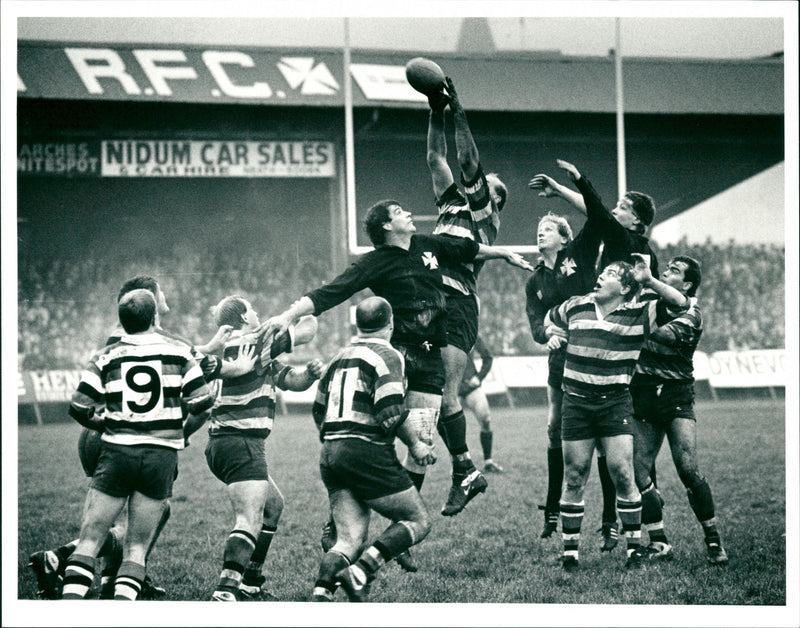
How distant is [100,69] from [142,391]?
591 cm

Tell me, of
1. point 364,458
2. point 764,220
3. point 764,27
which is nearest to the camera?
point 364,458

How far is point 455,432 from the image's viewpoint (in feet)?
16.5

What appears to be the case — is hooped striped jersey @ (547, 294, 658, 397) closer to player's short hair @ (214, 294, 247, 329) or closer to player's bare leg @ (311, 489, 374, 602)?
player's bare leg @ (311, 489, 374, 602)

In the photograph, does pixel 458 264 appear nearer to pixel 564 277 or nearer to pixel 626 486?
pixel 564 277

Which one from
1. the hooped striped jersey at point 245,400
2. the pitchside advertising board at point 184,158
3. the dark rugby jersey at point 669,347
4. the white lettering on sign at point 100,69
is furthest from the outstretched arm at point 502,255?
the pitchside advertising board at point 184,158

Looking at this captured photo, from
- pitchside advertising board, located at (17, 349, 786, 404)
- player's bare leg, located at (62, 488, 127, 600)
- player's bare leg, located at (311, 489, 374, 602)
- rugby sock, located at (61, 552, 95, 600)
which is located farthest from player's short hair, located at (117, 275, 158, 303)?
pitchside advertising board, located at (17, 349, 786, 404)

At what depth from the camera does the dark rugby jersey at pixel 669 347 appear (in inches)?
199

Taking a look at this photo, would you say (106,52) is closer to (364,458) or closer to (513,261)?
(513,261)

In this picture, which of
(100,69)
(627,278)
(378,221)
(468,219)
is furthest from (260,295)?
(627,278)

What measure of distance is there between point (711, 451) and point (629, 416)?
360 centimetres

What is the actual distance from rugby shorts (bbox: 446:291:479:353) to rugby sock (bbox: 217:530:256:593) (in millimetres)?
1711

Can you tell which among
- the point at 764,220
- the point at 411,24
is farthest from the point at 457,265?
the point at 764,220

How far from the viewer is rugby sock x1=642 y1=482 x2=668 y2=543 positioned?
16.0 feet

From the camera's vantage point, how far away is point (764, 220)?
A: 8.65m
